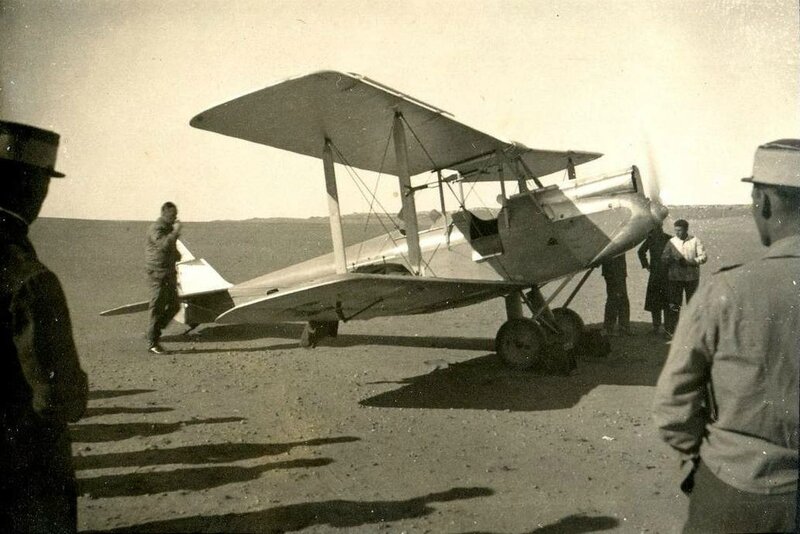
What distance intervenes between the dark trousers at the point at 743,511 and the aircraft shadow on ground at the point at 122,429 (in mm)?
4142

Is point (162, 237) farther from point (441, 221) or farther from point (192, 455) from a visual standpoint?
point (192, 455)

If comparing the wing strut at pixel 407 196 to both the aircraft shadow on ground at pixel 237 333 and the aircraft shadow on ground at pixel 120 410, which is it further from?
the aircraft shadow on ground at pixel 237 333

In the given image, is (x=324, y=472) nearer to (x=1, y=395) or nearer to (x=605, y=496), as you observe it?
(x=605, y=496)

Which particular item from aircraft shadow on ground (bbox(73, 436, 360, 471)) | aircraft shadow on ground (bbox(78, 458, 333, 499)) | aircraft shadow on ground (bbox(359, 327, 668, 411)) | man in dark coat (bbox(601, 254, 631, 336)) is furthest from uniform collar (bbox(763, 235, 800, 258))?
man in dark coat (bbox(601, 254, 631, 336))

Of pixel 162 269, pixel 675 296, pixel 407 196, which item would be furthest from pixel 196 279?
pixel 675 296

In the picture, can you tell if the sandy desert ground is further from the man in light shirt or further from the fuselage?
the fuselage

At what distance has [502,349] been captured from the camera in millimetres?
6676

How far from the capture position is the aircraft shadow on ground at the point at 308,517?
9.92 feet

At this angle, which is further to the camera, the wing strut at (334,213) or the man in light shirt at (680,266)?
the man in light shirt at (680,266)

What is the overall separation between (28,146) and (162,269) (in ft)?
22.2

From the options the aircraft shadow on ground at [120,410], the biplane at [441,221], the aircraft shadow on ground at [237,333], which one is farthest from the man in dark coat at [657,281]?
the aircraft shadow on ground at [120,410]

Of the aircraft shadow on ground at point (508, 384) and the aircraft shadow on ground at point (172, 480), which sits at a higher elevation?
→ the aircraft shadow on ground at point (172, 480)

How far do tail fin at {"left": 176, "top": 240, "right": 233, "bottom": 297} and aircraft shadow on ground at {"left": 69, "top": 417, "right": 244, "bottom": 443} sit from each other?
4.79 m

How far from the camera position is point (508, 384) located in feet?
20.1
